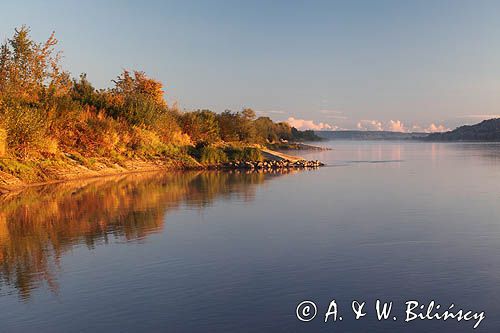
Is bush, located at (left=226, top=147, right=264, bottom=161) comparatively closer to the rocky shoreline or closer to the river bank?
the river bank

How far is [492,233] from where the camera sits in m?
17.9

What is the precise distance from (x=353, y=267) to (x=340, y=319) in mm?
3688

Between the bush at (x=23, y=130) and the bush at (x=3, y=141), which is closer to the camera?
the bush at (x=3, y=141)

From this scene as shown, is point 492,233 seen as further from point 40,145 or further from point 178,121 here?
point 178,121

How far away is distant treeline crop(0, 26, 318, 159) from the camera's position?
3409 cm

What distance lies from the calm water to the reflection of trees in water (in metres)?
0.08

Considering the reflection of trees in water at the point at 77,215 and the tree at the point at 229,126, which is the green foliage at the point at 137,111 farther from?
the tree at the point at 229,126

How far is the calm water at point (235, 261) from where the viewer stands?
9.91 meters

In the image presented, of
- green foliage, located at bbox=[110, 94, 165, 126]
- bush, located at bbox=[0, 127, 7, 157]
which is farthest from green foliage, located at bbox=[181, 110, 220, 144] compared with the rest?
bush, located at bbox=[0, 127, 7, 157]

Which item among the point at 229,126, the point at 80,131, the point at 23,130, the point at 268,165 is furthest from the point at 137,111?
the point at 229,126

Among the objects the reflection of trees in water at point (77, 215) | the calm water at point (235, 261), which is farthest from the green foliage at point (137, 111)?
the calm water at point (235, 261)

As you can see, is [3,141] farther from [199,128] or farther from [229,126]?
[229,126]

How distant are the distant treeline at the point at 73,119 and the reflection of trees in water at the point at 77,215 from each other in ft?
15.1

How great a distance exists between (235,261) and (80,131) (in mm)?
32751
